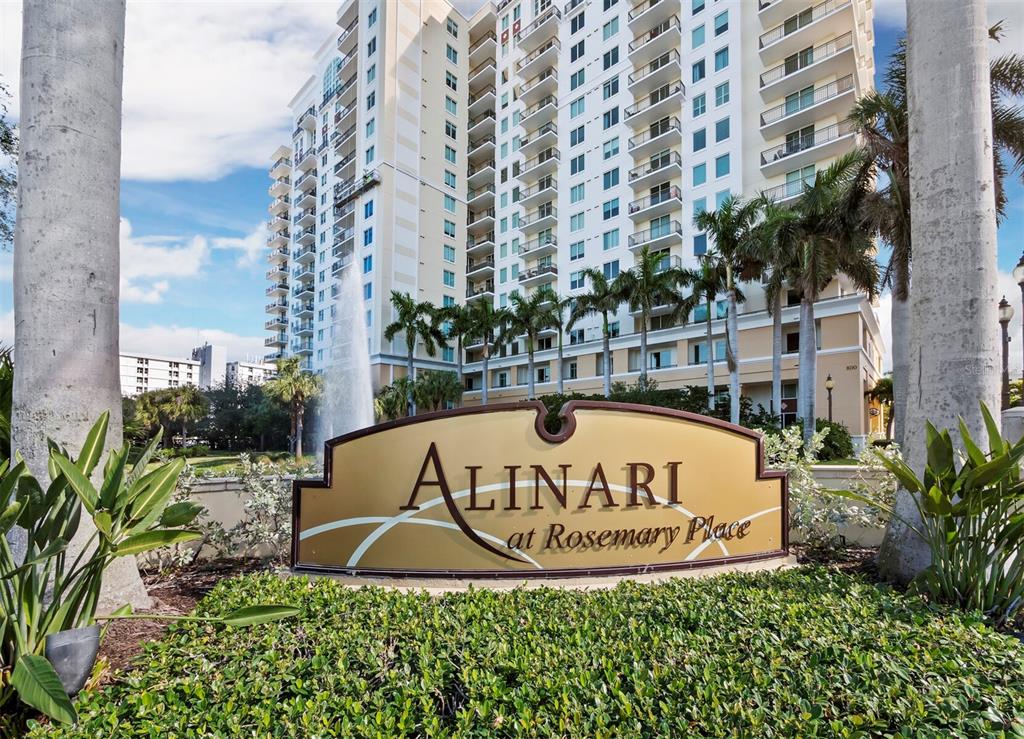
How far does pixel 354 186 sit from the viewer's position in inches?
2185

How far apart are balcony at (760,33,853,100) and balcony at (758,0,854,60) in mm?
594

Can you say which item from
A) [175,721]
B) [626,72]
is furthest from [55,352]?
[626,72]

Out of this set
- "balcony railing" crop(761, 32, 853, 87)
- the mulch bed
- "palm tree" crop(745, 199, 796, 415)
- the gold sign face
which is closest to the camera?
the mulch bed

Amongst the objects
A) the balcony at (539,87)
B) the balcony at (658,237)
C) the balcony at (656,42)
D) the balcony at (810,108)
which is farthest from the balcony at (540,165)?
the balcony at (810,108)

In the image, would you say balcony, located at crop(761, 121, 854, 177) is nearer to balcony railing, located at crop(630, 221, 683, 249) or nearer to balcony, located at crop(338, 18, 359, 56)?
balcony railing, located at crop(630, 221, 683, 249)

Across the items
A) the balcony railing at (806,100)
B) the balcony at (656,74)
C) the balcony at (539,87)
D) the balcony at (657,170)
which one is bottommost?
the balcony at (657,170)

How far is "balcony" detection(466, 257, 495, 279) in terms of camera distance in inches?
2344

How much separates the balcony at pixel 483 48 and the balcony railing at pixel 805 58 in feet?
119

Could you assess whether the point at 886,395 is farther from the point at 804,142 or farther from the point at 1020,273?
the point at 1020,273

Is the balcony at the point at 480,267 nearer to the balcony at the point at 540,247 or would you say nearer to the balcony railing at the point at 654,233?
the balcony at the point at 540,247

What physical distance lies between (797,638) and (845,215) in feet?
77.4

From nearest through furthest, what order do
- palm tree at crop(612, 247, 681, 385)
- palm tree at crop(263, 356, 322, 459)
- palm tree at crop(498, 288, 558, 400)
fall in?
1. palm tree at crop(612, 247, 681, 385)
2. palm tree at crop(498, 288, 558, 400)
3. palm tree at crop(263, 356, 322, 459)

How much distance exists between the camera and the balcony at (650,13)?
40.4 meters

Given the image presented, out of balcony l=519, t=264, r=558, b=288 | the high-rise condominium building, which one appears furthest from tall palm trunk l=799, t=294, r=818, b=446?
balcony l=519, t=264, r=558, b=288
